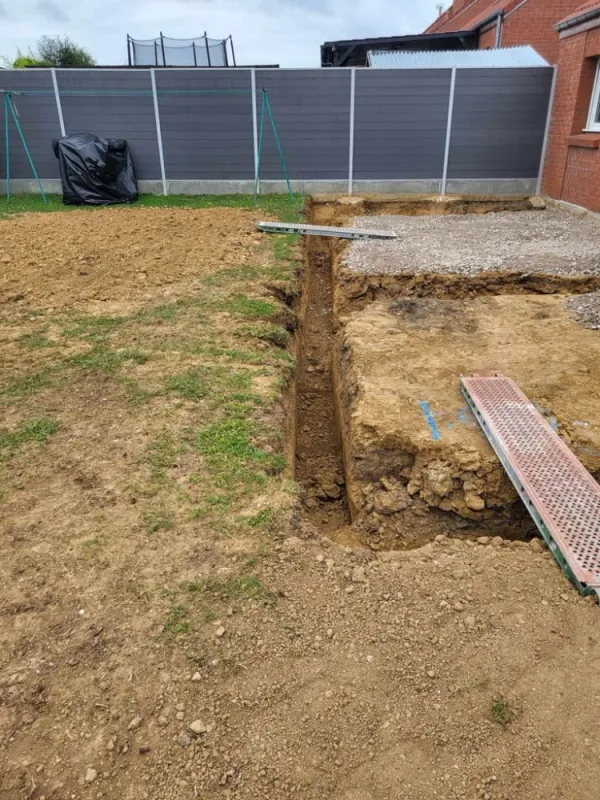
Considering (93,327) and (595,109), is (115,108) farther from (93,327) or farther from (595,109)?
(595,109)

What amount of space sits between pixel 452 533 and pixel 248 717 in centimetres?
186

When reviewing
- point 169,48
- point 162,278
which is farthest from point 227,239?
point 169,48

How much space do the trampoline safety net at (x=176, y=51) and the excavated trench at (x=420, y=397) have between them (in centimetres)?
1587

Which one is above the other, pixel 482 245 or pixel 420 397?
pixel 482 245

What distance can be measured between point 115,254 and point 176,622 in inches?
247

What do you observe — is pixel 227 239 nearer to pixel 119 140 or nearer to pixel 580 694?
pixel 119 140

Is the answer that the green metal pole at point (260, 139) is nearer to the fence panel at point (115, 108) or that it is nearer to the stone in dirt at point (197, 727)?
the fence panel at point (115, 108)

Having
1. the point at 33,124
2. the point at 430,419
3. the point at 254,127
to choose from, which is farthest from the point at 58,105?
the point at 430,419

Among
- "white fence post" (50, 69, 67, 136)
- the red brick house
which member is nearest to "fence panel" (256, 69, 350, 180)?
"white fence post" (50, 69, 67, 136)

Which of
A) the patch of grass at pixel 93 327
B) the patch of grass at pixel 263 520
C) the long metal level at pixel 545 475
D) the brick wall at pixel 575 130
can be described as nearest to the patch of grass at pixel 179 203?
the brick wall at pixel 575 130

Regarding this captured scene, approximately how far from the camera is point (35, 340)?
491 cm

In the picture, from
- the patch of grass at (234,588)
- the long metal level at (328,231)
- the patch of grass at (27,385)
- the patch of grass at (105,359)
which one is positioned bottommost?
the patch of grass at (234,588)

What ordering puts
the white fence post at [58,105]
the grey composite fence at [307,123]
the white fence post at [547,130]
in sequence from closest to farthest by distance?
the white fence post at [547,130] → the grey composite fence at [307,123] → the white fence post at [58,105]

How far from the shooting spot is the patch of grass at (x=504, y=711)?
191 cm
